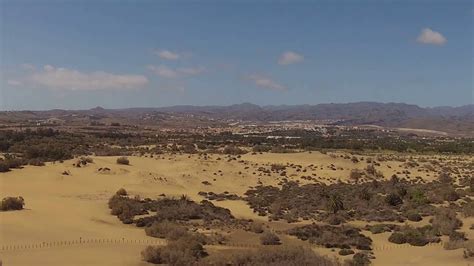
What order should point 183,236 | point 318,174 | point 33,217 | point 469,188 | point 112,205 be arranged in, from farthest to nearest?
point 318,174
point 469,188
point 112,205
point 33,217
point 183,236

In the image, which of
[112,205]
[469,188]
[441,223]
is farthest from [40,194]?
[469,188]

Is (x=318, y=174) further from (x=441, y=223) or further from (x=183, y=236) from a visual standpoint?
(x=183, y=236)

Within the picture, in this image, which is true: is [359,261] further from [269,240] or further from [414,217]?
[414,217]

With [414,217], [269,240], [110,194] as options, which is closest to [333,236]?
[269,240]

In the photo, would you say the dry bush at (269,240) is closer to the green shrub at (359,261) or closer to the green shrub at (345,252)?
the green shrub at (345,252)

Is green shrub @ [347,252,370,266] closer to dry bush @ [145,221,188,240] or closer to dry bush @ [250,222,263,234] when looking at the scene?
dry bush @ [250,222,263,234]

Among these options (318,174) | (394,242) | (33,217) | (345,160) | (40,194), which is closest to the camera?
(394,242)

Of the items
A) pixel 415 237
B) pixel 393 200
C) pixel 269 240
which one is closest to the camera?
pixel 269 240

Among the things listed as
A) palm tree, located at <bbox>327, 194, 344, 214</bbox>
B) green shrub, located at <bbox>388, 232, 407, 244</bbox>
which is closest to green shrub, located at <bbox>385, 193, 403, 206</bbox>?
palm tree, located at <bbox>327, 194, 344, 214</bbox>
